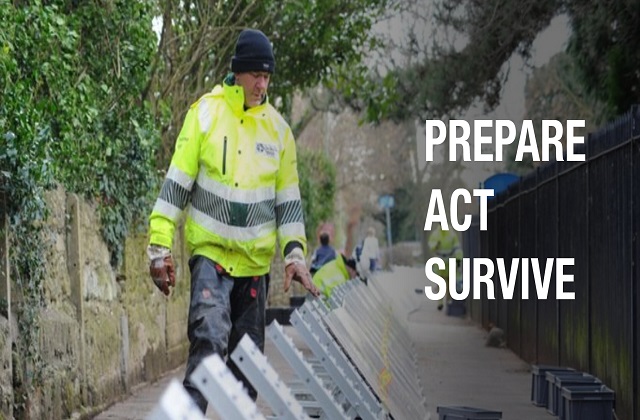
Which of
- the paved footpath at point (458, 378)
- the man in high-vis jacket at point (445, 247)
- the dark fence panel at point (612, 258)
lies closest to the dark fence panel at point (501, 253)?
the paved footpath at point (458, 378)

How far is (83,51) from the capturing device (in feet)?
43.5

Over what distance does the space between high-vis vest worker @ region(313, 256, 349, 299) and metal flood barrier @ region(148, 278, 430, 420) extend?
297 centimetres

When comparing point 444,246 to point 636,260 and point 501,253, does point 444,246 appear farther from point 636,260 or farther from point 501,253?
point 636,260

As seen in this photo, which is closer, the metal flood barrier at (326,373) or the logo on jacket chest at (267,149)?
the metal flood barrier at (326,373)

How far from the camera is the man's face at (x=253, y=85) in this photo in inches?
296

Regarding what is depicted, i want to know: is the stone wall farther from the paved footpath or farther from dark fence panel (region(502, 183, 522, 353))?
dark fence panel (region(502, 183, 522, 353))

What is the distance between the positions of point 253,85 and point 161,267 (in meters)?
0.97

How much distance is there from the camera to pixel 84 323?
11125mm

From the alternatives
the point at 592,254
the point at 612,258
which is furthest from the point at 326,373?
the point at 592,254

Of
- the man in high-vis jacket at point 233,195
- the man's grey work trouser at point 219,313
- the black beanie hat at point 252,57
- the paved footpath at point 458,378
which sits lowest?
the paved footpath at point 458,378

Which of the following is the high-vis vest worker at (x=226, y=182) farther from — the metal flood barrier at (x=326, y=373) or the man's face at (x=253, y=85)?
the metal flood barrier at (x=326, y=373)

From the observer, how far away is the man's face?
24.7 feet

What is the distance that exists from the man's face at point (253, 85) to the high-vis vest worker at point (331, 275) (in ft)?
30.5

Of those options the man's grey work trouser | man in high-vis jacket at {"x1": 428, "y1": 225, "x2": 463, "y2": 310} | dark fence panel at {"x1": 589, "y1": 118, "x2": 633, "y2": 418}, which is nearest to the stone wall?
the man's grey work trouser
